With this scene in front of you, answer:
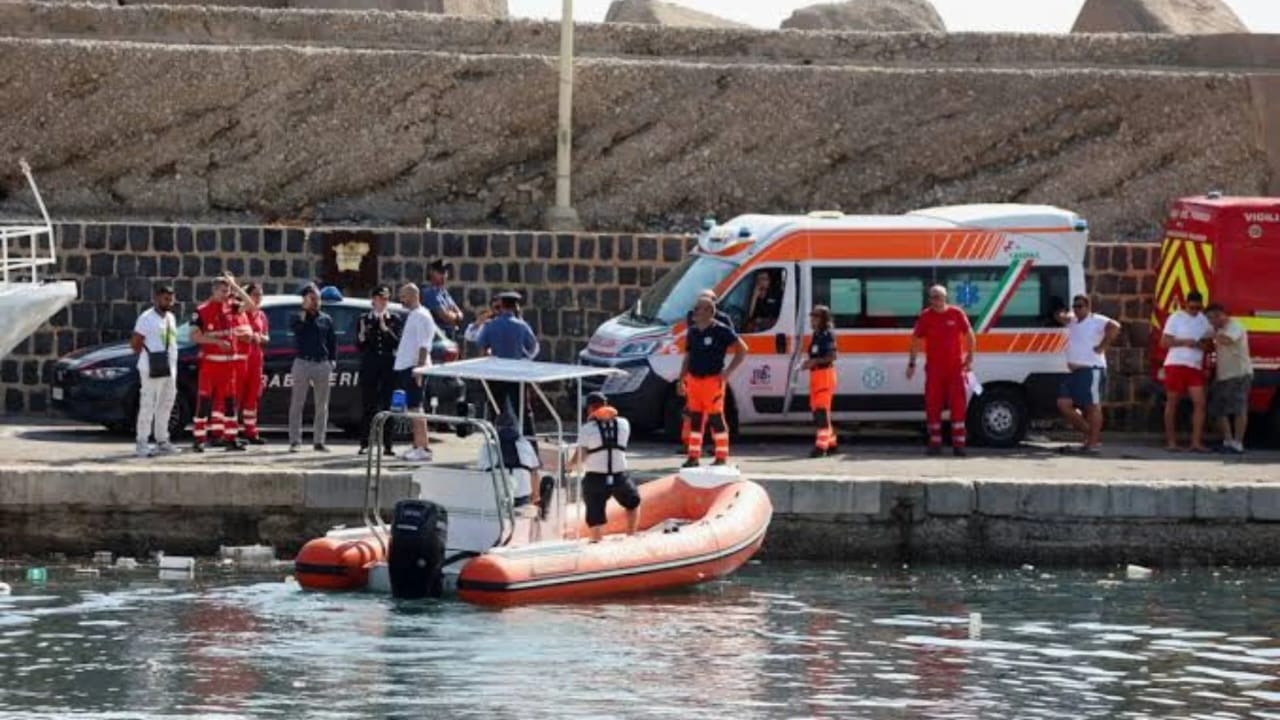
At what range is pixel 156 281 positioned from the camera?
1260 inches

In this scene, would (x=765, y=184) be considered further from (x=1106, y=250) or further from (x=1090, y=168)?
(x=1106, y=250)

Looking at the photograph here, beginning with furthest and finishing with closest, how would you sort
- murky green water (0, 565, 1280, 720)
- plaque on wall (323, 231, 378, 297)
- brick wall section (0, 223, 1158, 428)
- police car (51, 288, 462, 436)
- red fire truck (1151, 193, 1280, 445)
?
plaque on wall (323, 231, 378, 297)
brick wall section (0, 223, 1158, 428)
red fire truck (1151, 193, 1280, 445)
police car (51, 288, 462, 436)
murky green water (0, 565, 1280, 720)

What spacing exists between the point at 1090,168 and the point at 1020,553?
16300 mm

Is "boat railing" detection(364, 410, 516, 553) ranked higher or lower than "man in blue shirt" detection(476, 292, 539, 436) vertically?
lower

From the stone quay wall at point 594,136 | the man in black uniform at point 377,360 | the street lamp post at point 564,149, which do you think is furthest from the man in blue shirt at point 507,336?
the stone quay wall at point 594,136

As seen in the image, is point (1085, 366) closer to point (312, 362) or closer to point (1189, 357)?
point (1189, 357)

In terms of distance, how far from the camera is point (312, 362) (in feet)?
92.7

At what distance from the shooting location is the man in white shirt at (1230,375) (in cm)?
2958

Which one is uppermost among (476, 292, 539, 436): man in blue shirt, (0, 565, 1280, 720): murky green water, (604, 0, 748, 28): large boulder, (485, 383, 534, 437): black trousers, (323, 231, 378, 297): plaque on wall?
(604, 0, 748, 28): large boulder

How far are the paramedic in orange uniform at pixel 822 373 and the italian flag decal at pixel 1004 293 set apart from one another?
1729 millimetres

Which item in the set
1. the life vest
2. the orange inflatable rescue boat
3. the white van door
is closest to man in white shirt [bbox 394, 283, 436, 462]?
the white van door

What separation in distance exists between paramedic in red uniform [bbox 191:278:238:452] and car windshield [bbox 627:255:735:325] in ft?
13.1

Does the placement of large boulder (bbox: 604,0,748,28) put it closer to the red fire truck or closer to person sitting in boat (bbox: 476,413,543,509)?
the red fire truck

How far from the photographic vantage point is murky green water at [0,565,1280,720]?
1952cm
